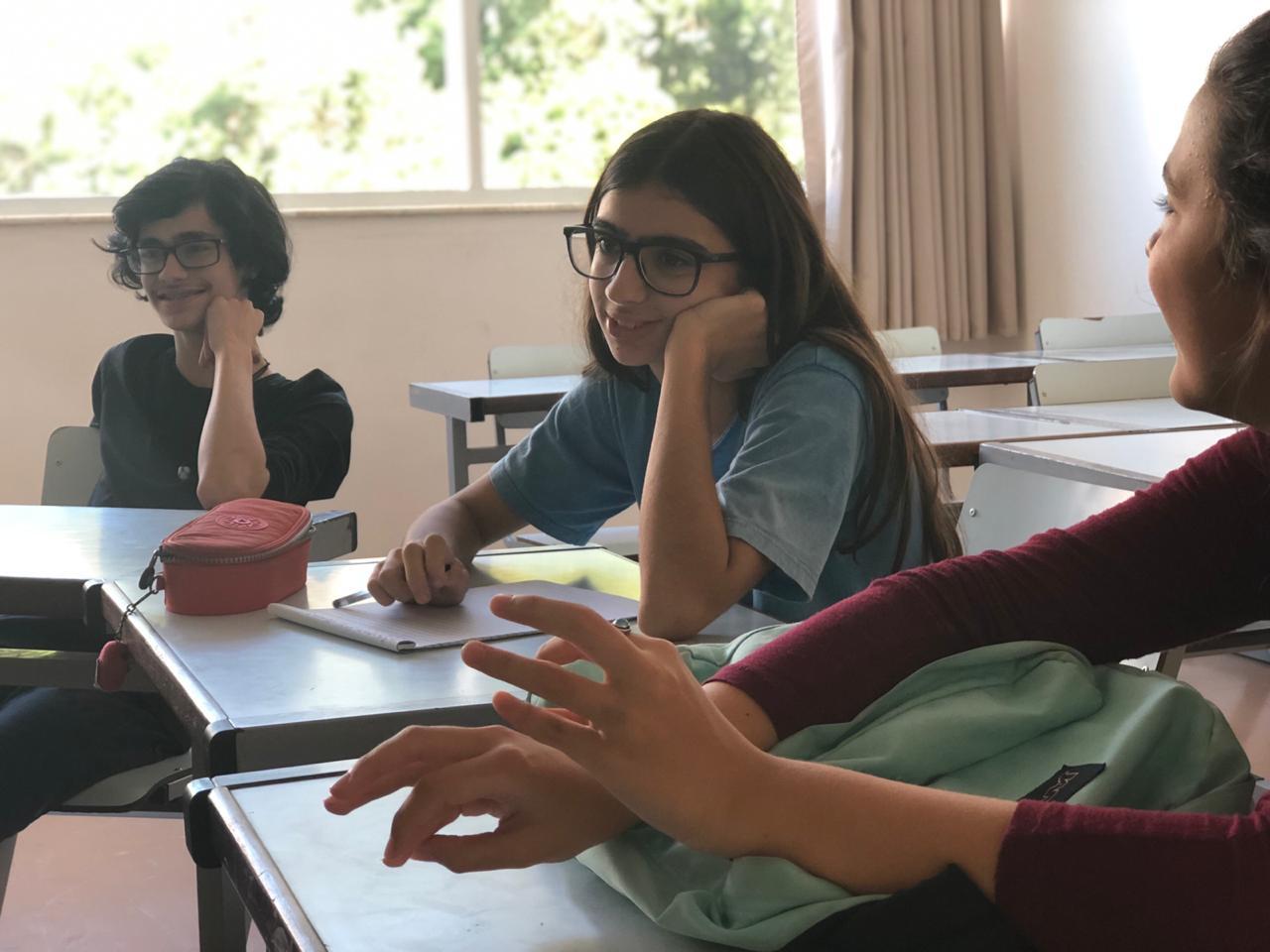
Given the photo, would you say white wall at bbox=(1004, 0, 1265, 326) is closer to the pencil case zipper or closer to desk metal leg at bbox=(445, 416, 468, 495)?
desk metal leg at bbox=(445, 416, 468, 495)

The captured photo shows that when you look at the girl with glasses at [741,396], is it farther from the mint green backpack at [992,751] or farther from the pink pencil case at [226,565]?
the mint green backpack at [992,751]

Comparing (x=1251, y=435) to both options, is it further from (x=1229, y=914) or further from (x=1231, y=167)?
(x=1229, y=914)

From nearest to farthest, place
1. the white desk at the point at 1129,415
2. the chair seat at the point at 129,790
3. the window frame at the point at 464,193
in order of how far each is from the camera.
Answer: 1. the chair seat at the point at 129,790
2. the white desk at the point at 1129,415
3. the window frame at the point at 464,193

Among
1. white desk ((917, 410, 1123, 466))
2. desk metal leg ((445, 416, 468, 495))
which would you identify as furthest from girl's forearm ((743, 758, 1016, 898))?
desk metal leg ((445, 416, 468, 495))

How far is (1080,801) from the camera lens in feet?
2.32

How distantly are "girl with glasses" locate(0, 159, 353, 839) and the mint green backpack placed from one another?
1560 mm

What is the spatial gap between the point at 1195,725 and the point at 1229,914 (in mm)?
161

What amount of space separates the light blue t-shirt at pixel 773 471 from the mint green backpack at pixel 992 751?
551 mm

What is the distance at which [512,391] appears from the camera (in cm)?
339

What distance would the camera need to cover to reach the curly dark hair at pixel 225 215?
2.35 meters

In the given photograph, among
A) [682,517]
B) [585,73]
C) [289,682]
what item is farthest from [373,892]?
[585,73]

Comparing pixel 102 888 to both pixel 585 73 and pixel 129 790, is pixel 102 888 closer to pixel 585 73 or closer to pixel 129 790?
pixel 129 790

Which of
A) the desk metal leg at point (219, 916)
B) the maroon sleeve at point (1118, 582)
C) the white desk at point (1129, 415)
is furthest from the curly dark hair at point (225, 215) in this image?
the maroon sleeve at point (1118, 582)

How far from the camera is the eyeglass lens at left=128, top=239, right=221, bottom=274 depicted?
2367 millimetres
